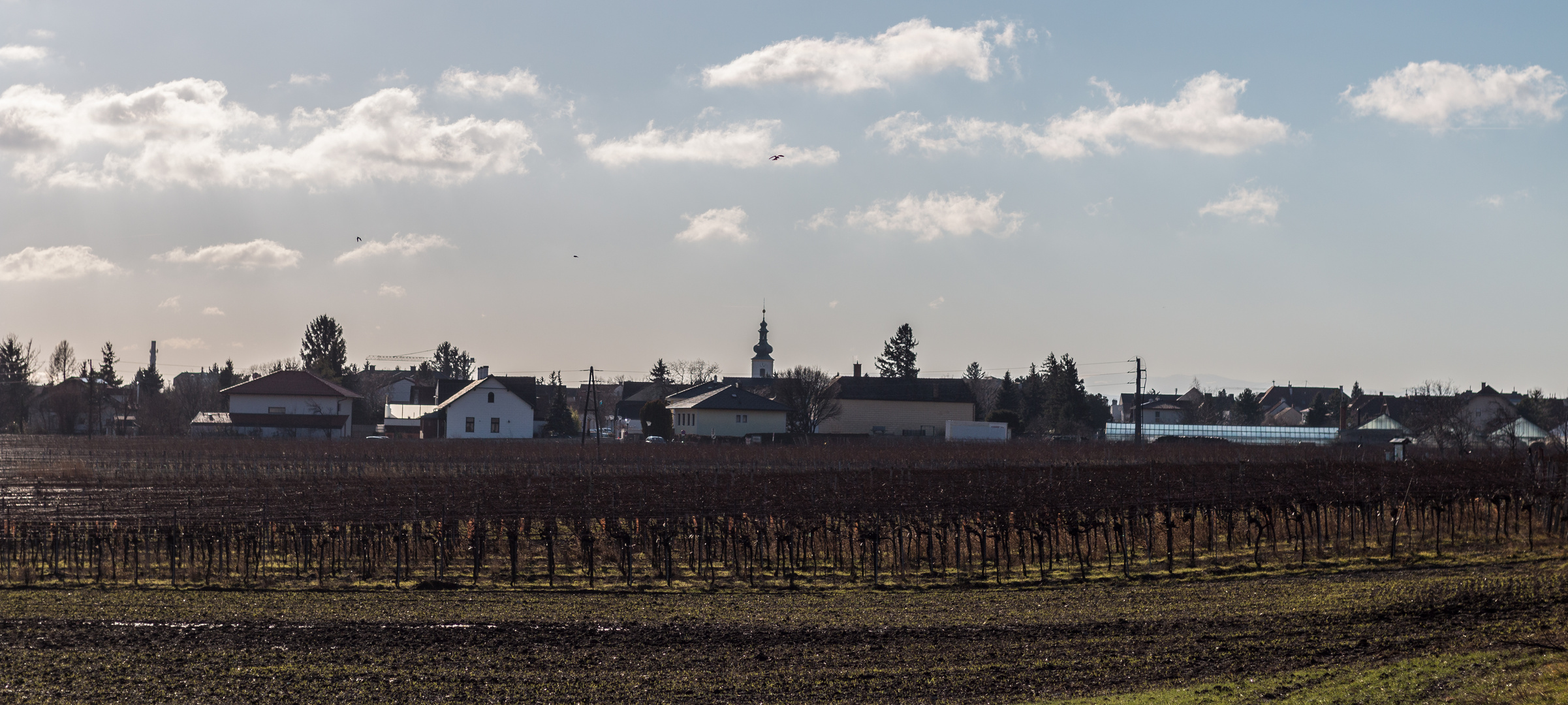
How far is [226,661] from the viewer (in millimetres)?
13398

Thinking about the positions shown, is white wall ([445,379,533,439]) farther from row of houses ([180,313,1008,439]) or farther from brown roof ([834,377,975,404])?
brown roof ([834,377,975,404])

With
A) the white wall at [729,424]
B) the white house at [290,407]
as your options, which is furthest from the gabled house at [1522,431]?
the white house at [290,407]

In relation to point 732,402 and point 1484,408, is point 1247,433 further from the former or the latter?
point 1484,408

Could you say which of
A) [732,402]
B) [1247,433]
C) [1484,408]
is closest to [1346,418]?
[1484,408]

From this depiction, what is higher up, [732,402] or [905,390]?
[905,390]

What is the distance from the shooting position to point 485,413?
80812mm

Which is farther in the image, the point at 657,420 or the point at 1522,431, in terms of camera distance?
the point at 657,420

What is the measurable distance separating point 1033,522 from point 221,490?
24.8m

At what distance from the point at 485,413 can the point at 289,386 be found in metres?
20.4

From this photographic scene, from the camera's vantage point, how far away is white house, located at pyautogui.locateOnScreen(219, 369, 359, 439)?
8238cm

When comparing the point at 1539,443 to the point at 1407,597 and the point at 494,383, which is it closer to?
the point at 1407,597

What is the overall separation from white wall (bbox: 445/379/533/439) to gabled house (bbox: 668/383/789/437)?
10998mm

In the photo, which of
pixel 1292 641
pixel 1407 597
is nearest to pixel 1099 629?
pixel 1292 641

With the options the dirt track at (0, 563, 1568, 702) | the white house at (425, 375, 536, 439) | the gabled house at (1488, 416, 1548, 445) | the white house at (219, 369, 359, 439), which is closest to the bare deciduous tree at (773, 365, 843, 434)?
the white house at (425, 375, 536, 439)
